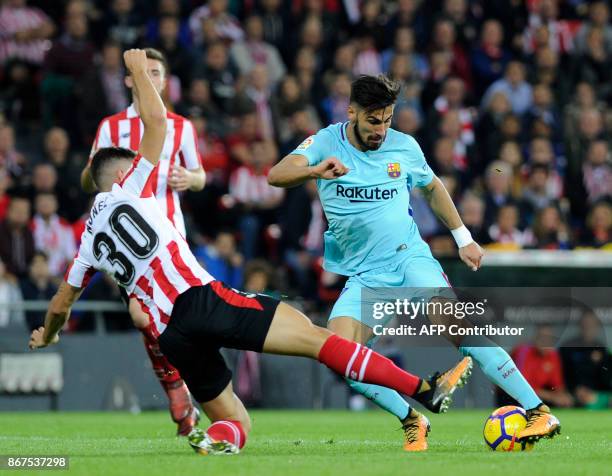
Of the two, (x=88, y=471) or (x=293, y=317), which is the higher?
(x=293, y=317)

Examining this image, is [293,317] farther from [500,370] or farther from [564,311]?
[564,311]

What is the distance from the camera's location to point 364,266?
848cm

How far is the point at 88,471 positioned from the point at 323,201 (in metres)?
2.73

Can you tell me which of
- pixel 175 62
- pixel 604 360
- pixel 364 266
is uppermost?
pixel 175 62

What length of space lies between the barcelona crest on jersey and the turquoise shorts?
531 millimetres

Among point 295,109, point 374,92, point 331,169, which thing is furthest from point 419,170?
point 295,109

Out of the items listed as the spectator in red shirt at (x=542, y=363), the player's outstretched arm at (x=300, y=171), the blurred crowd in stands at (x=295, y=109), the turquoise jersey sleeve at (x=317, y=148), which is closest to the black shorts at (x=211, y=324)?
the player's outstretched arm at (x=300, y=171)

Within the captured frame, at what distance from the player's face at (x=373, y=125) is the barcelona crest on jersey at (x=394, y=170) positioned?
16 cm

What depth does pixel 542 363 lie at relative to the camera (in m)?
13.9

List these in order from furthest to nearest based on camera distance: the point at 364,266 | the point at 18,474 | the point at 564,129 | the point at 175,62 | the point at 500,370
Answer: the point at 564,129, the point at 175,62, the point at 364,266, the point at 500,370, the point at 18,474

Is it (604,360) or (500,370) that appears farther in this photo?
(604,360)

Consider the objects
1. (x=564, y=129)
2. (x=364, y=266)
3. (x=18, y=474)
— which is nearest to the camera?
(x=18, y=474)

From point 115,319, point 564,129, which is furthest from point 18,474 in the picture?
point 564,129

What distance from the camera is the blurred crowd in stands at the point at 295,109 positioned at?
14820mm
